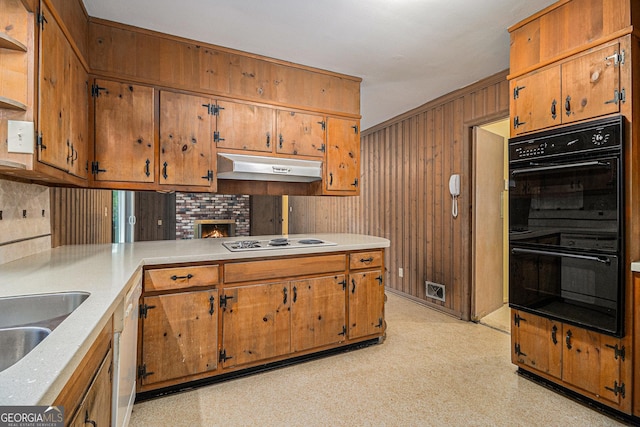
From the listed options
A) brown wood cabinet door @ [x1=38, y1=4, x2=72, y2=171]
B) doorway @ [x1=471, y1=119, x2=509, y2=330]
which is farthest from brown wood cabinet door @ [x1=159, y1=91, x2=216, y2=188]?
doorway @ [x1=471, y1=119, x2=509, y2=330]

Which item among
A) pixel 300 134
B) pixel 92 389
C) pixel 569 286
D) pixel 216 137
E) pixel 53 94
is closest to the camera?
pixel 92 389

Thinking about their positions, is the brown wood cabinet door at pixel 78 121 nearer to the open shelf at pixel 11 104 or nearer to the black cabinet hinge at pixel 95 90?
the black cabinet hinge at pixel 95 90

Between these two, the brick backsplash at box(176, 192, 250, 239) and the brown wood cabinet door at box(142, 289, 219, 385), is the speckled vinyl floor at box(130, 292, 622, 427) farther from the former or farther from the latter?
the brick backsplash at box(176, 192, 250, 239)

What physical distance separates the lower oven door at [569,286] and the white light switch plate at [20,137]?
2.92m

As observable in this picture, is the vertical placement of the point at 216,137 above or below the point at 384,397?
above

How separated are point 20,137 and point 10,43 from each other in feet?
1.24

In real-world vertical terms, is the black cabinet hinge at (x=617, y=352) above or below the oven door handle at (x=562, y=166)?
below

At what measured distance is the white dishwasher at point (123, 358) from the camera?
130 centimetres

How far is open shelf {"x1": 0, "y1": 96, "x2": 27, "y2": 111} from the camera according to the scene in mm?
1264

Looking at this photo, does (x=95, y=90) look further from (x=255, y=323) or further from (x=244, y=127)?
(x=255, y=323)

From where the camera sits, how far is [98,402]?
3.52ft

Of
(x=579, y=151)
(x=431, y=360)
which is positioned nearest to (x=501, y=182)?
(x=579, y=151)

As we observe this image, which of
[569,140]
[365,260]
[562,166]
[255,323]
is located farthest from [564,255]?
[255,323]

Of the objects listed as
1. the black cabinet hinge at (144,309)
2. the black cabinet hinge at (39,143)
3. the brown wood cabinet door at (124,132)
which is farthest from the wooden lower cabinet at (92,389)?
the brown wood cabinet door at (124,132)
